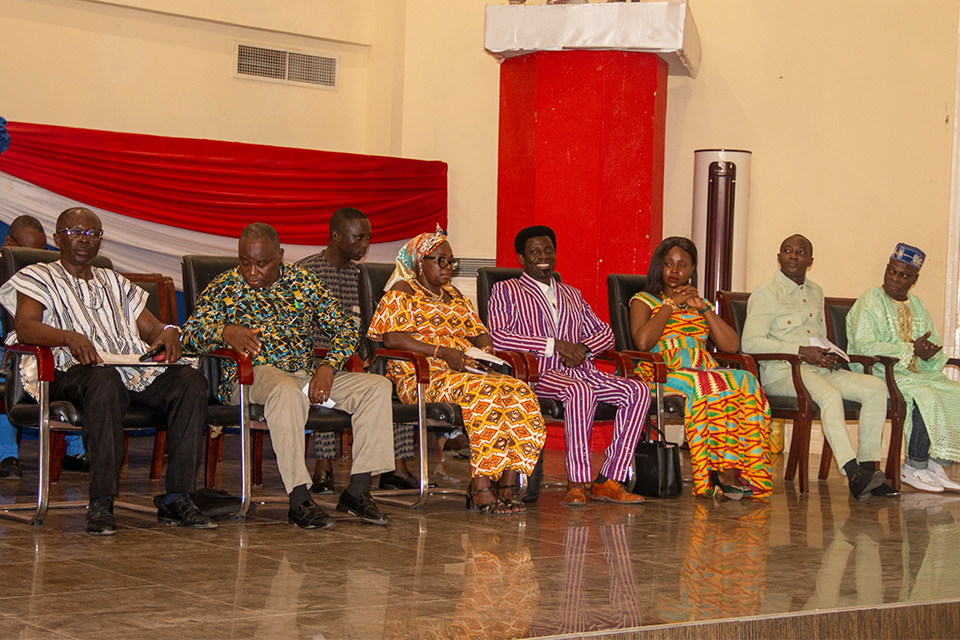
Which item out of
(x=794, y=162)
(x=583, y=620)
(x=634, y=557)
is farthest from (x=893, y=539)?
(x=794, y=162)

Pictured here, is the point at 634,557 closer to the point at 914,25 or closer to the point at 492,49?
the point at 492,49

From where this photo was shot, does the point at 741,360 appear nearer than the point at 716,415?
No

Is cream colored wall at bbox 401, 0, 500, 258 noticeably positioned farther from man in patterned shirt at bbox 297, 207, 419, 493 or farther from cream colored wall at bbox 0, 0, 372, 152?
man in patterned shirt at bbox 297, 207, 419, 493

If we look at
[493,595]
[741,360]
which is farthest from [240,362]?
[741,360]

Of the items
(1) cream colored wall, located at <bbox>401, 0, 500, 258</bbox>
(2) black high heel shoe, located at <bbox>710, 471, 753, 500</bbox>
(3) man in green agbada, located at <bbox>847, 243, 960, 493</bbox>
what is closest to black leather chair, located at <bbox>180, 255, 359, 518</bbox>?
(2) black high heel shoe, located at <bbox>710, 471, 753, 500</bbox>

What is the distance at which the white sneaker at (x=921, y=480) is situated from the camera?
5.31 m

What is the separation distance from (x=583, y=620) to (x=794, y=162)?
5.25 meters

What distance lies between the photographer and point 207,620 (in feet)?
8.16

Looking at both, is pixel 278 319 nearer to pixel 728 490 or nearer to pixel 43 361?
pixel 43 361

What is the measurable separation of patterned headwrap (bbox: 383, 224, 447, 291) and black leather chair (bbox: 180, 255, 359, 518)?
50cm

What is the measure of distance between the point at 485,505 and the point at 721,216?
328 centimetres

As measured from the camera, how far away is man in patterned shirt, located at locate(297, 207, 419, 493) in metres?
4.76

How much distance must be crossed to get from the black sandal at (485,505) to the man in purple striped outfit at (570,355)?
379 mm

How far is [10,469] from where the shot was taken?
4828 millimetres
